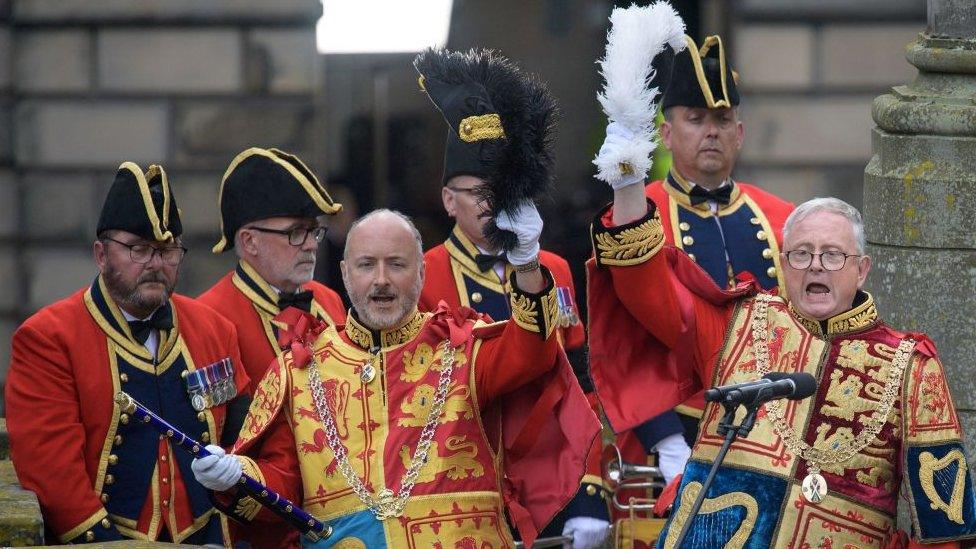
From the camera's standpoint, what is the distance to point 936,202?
6441 mm

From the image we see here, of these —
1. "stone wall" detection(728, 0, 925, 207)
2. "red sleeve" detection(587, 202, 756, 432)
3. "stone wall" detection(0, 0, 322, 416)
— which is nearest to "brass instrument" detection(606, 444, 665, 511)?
"red sleeve" detection(587, 202, 756, 432)

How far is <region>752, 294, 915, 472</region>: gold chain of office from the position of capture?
5332 millimetres

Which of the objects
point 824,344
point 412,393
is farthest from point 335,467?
point 824,344

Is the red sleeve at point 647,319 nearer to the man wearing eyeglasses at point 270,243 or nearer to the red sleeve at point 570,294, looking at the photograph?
the red sleeve at point 570,294

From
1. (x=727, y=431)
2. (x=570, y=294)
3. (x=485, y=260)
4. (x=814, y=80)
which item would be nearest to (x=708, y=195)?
(x=570, y=294)

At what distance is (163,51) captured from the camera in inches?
408

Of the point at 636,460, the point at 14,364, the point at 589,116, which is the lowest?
the point at 636,460

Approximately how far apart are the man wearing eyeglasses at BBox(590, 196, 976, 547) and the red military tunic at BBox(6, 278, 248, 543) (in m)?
1.38

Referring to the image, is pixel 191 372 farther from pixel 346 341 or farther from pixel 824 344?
pixel 824 344

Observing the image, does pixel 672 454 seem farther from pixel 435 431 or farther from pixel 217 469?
pixel 217 469

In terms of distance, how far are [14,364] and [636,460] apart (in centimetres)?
213

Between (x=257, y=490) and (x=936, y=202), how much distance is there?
237 cm

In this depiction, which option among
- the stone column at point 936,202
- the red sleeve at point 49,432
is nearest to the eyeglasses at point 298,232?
the red sleeve at point 49,432

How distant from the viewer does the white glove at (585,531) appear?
671cm
